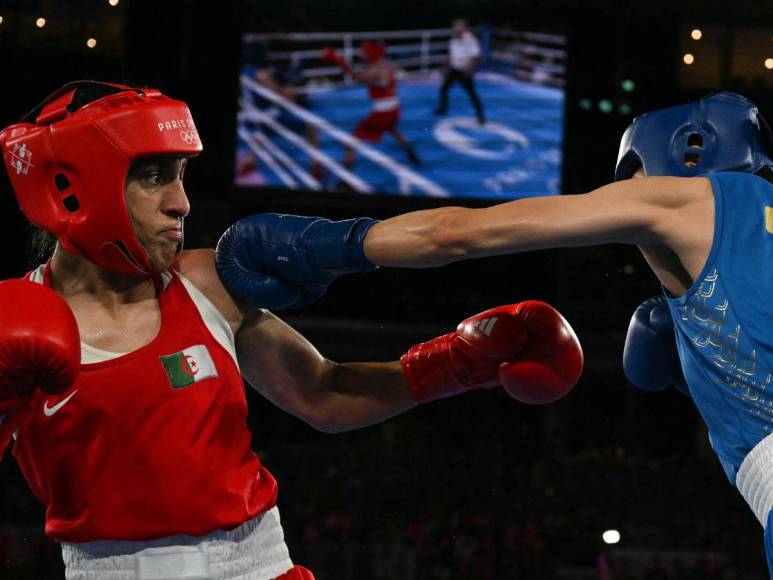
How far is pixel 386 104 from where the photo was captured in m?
7.83

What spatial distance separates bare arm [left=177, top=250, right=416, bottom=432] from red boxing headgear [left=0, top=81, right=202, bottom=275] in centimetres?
30

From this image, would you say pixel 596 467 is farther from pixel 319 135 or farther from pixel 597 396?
pixel 319 135

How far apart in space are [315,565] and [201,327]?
4406mm

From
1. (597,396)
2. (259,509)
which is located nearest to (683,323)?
(259,509)

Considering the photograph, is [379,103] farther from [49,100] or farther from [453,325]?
[49,100]

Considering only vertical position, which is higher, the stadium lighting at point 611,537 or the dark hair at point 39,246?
the dark hair at point 39,246

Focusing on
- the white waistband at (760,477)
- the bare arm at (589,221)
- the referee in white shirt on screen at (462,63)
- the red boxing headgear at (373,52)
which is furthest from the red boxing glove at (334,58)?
the white waistband at (760,477)

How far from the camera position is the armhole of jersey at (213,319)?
2268 mm

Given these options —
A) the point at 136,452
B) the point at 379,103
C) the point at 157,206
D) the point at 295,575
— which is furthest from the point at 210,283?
the point at 379,103

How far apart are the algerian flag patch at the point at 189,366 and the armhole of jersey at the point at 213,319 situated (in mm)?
66

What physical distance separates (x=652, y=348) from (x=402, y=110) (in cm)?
553

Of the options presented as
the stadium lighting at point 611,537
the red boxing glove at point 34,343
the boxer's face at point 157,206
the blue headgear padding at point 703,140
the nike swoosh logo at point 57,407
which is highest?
the blue headgear padding at point 703,140

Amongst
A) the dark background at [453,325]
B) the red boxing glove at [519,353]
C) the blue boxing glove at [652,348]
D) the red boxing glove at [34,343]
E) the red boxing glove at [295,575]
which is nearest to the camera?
the red boxing glove at [34,343]

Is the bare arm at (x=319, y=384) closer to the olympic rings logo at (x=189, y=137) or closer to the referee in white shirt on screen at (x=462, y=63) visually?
the olympic rings logo at (x=189, y=137)
